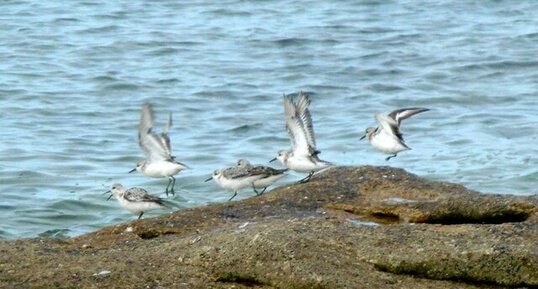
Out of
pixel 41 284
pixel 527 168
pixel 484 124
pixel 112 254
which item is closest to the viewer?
pixel 41 284

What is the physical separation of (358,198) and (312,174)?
5.91ft

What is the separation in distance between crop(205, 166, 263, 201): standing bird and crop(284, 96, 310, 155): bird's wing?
582 millimetres

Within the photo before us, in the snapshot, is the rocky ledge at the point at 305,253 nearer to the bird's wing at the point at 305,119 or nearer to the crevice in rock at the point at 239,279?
the crevice in rock at the point at 239,279

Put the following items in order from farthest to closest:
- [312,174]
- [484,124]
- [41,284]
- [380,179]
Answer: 1. [484,124]
2. [312,174]
3. [380,179]
4. [41,284]

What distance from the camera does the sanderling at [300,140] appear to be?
11336mm

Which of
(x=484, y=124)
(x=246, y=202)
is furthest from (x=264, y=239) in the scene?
(x=484, y=124)

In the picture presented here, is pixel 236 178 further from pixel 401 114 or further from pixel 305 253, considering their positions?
pixel 305 253

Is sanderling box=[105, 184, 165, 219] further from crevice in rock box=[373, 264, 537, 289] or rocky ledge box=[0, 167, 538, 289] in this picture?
crevice in rock box=[373, 264, 537, 289]

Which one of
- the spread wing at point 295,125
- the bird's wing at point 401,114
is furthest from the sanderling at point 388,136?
the spread wing at point 295,125

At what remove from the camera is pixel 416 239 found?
765 centimetres

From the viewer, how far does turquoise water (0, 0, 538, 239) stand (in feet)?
54.3

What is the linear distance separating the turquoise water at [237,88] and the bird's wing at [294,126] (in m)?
3.56

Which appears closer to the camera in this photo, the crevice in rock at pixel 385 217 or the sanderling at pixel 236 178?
the crevice in rock at pixel 385 217

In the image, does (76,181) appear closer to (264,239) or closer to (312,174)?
(312,174)
